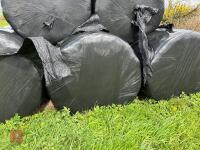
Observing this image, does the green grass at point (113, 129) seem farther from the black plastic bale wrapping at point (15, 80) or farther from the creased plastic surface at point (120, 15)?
the creased plastic surface at point (120, 15)

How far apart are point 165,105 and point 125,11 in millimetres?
1124

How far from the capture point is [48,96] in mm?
3805

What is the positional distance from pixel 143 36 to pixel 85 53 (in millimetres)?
739

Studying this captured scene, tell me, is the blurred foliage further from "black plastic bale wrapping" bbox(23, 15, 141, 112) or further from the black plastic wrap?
the black plastic wrap

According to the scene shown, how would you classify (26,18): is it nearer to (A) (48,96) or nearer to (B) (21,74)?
(B) (21,74)

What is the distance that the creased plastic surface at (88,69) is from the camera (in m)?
3.55

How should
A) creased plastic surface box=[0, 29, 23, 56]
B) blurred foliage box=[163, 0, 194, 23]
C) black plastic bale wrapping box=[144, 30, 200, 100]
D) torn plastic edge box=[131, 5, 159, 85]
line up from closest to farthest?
1. creased plastic surface box=[0, 29, 23, 56]
2. torn plastic edge box=[131, 5, 159, 85]
3. black plastic bale wrapping box=[144, 30, 200, 100]
4. blurred foliage box=[163, 0, 194, 23]

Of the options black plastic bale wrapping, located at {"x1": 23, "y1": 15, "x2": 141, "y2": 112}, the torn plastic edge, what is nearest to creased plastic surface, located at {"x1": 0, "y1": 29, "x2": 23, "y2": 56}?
black plastic bale wrapping, located at {"x1": 23, "y1": 15, "x2": 141, "y2": 112}

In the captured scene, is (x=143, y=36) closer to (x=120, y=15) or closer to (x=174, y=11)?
(x=120, y=15)

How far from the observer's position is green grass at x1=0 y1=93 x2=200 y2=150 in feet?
9.84

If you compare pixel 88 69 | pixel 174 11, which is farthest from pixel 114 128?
pixel 174 11

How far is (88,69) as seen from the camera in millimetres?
3688

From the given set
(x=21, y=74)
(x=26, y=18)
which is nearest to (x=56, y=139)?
(x=21, y=74)

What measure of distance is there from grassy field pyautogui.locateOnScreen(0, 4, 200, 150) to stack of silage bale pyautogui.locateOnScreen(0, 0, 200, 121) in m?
0.16
